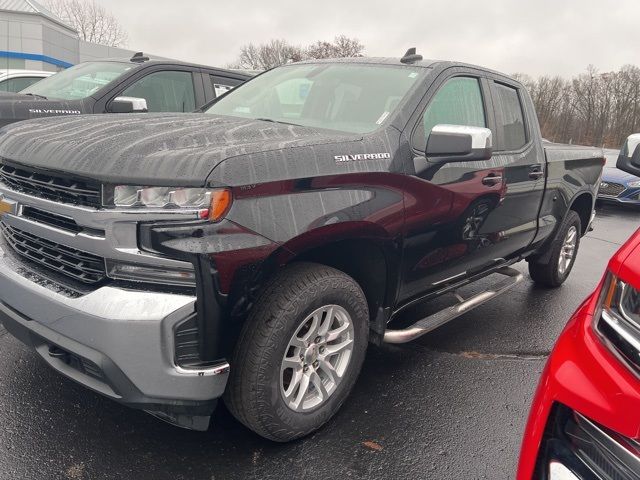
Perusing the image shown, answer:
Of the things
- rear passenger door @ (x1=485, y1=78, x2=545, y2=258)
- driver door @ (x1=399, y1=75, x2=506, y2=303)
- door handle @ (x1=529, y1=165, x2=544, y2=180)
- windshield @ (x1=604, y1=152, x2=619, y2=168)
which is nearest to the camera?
driver door @ (x1=399, y1=75, x2=506, y2=303)

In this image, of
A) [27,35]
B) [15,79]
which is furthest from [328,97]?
[27,35]

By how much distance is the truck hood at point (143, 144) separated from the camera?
1.96 m

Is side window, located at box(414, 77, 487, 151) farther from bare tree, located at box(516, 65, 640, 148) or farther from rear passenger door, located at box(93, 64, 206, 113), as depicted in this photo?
bare tree, located at box(516, 65, 640, 148)

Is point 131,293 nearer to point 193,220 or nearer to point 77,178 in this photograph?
point 193,220

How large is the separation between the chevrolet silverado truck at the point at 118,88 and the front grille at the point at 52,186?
2768 millimetres

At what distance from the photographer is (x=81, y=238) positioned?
6.61 ft

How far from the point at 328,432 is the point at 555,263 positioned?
131 inches

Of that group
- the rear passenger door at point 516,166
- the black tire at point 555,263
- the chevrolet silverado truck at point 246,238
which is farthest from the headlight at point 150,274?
the black tire at point 555,263

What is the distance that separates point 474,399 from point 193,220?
6.60 feet

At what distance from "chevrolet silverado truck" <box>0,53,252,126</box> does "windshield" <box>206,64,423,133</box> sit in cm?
195

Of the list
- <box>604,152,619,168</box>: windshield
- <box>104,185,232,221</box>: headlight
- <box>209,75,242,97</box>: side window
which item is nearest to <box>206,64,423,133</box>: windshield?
<box>104,185,232,221</box>: headlight

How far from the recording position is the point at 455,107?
335cm

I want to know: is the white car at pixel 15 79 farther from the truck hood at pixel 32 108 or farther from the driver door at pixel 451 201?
the driver door at pixel 451 201

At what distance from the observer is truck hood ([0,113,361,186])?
1956mm
